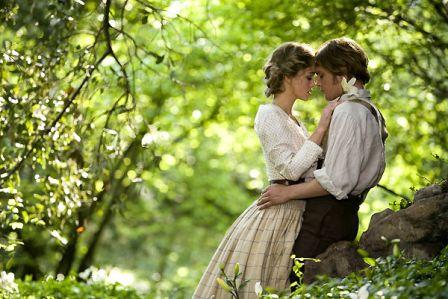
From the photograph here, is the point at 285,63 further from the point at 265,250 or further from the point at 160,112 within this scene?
the point at 160,112

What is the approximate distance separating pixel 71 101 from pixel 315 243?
6.36 feet

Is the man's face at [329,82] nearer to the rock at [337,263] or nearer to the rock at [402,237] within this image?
the rock at [402,237]

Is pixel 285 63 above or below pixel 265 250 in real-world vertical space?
above

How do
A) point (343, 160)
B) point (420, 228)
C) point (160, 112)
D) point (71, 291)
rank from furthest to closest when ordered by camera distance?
point (160, 112), point (71, 291), point (343, 160), point (420, 228)

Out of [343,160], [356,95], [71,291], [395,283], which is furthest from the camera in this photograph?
[71,291]

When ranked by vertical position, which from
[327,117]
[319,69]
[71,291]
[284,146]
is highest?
[319,69]

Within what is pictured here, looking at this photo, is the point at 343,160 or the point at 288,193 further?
the point at 288,193

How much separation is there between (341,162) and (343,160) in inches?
0.6

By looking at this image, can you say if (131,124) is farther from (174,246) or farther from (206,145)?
(174,246)

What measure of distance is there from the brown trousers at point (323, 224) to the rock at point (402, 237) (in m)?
0.08

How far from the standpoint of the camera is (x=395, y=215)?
4.24 metres

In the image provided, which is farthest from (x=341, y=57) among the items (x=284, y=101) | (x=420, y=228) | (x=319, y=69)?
(x=420, y=228)

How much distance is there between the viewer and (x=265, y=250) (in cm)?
453

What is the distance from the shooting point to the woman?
450cm
